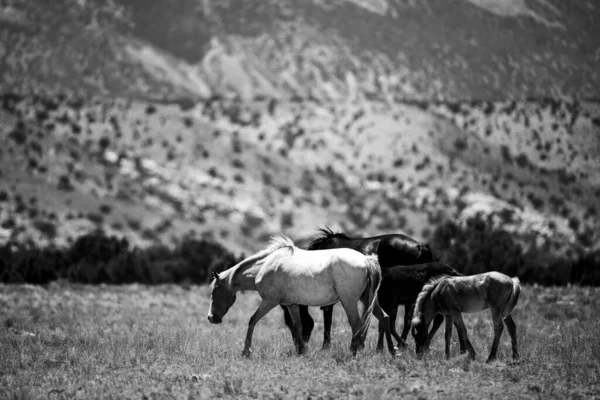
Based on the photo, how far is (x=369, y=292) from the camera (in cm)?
1274

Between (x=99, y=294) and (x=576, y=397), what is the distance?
1928 cm

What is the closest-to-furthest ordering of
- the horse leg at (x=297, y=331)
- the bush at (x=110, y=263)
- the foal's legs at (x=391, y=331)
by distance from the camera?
the horse leg at (x=297, y=331) < the foal's legs at (x=391, y=331) < the bush at (x=110, y=263)

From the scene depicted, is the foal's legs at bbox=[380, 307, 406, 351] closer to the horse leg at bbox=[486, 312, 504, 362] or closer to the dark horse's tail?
the dark horse's tail

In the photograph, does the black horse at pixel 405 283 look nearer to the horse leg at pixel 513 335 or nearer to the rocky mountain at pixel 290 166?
the horse leg at pixel 513 335

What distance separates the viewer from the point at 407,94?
4729 inches

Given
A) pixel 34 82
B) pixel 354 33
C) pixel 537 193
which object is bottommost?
pixel 34 82

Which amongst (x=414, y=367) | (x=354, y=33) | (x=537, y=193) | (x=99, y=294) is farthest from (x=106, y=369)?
(x=354, y=33)

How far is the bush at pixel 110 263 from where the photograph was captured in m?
30.2

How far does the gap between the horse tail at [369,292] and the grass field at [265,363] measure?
1.32 ft

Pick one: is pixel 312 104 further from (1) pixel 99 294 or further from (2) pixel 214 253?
(1) pixel 99 294

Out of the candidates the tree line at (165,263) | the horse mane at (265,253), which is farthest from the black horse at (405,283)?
the tree line at (165,263)

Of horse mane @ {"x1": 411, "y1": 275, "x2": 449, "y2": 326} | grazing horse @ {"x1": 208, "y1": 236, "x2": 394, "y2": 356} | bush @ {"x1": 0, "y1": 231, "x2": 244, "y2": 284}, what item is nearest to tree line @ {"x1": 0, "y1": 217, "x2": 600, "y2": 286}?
bush @ {"x1": 0, "y1": 231, "x2": 244, "y2": 284}

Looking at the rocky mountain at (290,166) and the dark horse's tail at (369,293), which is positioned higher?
the dark horse's tail at (369,293)

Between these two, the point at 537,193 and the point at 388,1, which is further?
the point at 388,1
